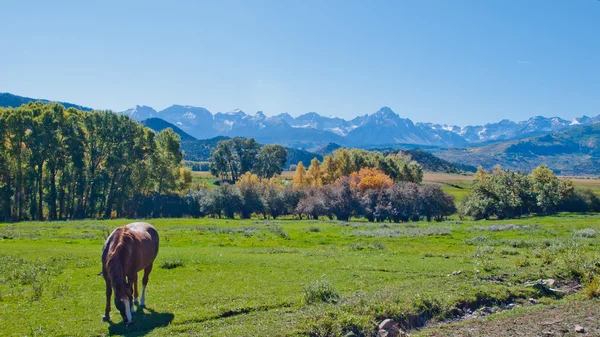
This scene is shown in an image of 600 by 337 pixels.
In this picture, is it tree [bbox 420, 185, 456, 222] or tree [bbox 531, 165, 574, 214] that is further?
tree [bbox 531, 165, 574, 214]

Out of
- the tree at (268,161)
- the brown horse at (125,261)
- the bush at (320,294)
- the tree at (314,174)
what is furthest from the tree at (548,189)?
the brown horse at (125,261)

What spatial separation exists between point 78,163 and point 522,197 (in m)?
93.7

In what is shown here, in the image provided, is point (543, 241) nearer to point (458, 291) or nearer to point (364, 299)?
point (458, 291)

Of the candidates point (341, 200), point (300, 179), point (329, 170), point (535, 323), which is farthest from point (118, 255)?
point (300, 179)

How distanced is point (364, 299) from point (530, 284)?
33.6 ft

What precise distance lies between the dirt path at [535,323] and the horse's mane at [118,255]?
11306mm

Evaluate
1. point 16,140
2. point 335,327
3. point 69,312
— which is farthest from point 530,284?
point 16,140

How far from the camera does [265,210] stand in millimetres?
90688

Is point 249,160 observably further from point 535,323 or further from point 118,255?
point 535,323

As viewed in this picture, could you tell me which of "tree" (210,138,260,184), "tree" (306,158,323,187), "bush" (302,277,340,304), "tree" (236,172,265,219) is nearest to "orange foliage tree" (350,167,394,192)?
"tree" (306,158,323,187)

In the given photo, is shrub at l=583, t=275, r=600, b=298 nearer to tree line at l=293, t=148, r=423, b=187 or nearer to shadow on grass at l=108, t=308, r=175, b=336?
shadow on grass at l=108, t=308, r=175, b=336

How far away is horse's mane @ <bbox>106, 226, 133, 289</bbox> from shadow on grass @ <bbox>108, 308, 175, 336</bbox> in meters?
1.39

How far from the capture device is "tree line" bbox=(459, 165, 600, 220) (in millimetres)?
84875

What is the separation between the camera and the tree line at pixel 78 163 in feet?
209
